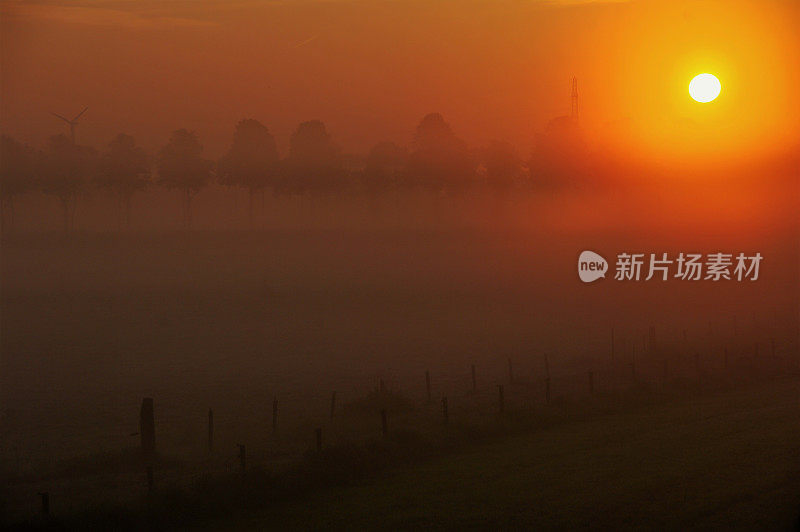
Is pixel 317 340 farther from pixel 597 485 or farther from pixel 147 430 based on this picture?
pixel 597 485

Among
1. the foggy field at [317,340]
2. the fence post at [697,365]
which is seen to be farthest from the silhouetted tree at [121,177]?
the fence post at [697,365]

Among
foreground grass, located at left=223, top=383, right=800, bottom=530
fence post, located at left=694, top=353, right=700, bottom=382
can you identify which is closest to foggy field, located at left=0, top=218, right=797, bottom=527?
fence post, located at left=694, top=353, right=700, bottom=382

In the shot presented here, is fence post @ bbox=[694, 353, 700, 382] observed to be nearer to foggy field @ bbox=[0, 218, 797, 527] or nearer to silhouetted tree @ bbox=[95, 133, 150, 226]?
foggy field @ bbox=[0, 218, 797, 527]

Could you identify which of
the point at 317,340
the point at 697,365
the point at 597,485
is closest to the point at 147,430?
the point at 597,485

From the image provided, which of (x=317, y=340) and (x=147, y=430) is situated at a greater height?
(x=317, y=340)

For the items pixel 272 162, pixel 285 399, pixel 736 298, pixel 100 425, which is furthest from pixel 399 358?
pixel 272 162

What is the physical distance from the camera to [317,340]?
92.6 ft

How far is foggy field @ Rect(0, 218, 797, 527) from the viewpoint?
48.7 feet

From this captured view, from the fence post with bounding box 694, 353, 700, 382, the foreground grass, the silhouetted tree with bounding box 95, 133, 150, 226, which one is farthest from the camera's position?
the silhouetted tree with bounding box 95, 133, 150, 226

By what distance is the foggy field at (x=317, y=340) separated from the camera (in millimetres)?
14836

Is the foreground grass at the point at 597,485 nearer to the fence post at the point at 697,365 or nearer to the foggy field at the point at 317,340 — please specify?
the foggy field at the point at 317,340

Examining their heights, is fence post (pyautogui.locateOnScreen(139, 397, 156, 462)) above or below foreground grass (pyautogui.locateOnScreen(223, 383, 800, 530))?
above

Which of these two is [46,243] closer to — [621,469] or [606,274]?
[606,274]

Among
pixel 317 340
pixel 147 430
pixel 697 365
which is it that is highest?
pixel 317 340
